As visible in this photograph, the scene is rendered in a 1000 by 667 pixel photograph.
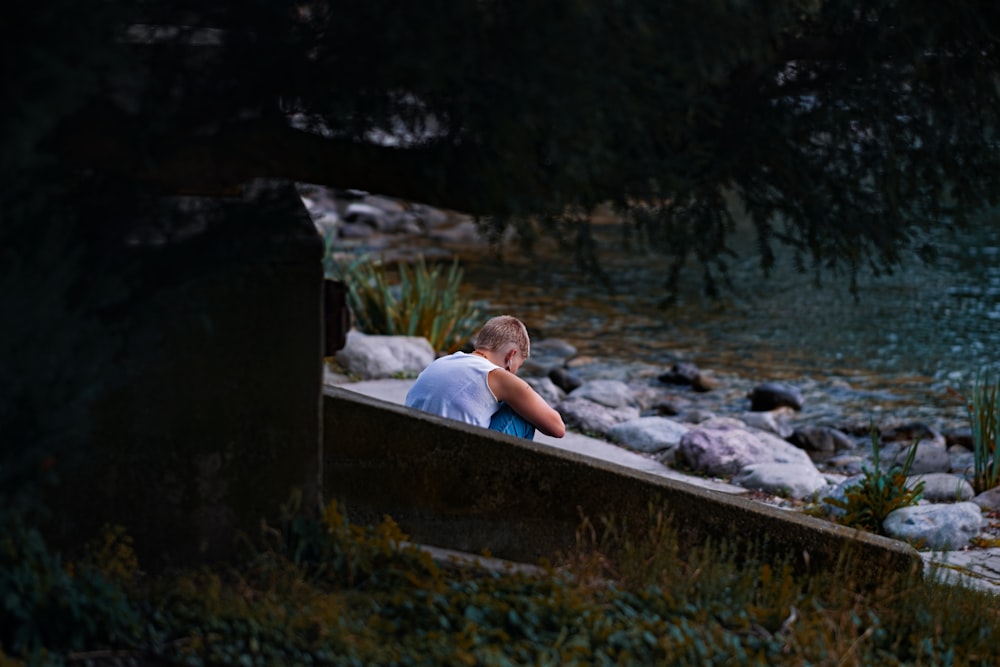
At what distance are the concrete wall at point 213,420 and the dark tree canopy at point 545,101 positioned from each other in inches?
22.0

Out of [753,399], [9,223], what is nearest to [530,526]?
[9,223]

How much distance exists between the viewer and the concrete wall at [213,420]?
12.0ft

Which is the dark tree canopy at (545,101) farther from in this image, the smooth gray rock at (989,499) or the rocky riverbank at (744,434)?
the smooth gray rock at (989,499)

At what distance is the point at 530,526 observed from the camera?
15.2ft

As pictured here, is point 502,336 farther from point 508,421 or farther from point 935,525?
point 935,525

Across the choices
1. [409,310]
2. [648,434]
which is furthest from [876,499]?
[409,310]

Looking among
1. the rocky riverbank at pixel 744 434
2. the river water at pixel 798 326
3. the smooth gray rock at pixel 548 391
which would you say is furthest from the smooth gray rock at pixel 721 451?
Answer: the river water at pixel 798 326

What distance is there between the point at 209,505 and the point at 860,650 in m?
2.22

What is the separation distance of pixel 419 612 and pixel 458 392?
1.89m

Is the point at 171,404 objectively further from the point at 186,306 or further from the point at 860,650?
the point at 860,650

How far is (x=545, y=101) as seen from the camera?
277 centimetres

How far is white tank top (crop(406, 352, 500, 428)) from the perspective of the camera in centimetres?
528

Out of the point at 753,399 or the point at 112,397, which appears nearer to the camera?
the point at 112,397

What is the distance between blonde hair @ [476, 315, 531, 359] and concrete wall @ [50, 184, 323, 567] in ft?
5.98
